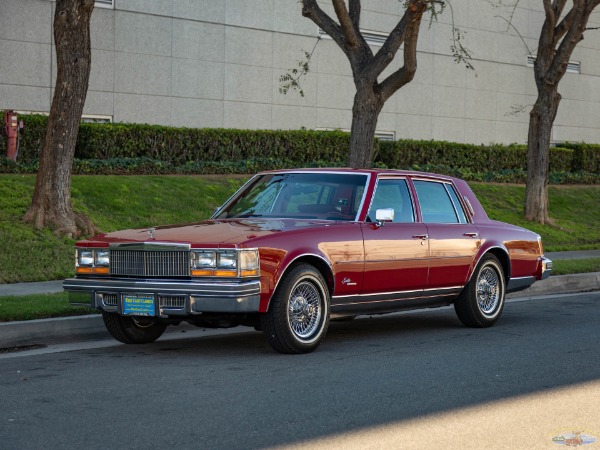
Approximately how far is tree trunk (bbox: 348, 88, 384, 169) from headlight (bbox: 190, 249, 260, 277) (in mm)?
10061

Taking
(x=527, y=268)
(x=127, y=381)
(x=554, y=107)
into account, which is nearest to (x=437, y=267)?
(x=527, y=268)

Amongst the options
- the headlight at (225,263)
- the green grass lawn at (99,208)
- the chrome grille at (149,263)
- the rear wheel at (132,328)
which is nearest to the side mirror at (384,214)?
the headlight at (225,263)

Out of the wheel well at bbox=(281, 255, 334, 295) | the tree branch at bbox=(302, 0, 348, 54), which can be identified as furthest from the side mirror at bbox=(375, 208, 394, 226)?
the tree branch at bbox=(302, 0, 348, 54)

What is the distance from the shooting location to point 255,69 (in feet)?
91.7

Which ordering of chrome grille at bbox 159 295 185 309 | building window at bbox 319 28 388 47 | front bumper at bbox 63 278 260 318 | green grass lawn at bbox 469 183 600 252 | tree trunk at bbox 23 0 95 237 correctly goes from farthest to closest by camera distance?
building window at bbox 319 28 388 47 → green grass lawn at bbox 469 183 600 252 → tree trunk at bbox 23 0 95 237 → chrome grille at bbox 159 295 185 309 → front bumper at bbox 63 278 260 318

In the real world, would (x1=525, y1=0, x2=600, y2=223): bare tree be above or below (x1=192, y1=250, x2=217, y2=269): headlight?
above

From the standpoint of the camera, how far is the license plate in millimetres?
9227

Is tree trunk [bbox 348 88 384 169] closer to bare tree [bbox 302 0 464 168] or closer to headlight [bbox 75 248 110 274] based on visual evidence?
bare tree [bbox 302 0 464 168]

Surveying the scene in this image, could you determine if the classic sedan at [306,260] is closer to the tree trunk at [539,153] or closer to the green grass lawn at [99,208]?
the green grass lawn at [99,208]

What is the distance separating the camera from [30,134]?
2109 cm

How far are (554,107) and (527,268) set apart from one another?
14636mm

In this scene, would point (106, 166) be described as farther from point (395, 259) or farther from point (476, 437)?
point (476, 437)

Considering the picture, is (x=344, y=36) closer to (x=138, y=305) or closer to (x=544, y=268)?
(x=544, y=268)

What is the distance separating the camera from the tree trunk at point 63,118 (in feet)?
55.2
